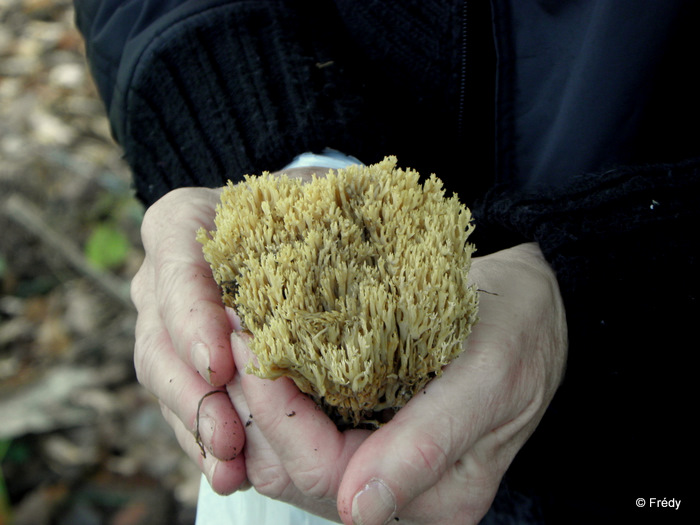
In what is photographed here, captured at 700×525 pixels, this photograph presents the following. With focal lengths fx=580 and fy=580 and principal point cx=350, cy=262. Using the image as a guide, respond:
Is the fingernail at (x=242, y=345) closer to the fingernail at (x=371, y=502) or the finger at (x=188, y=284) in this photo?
the finger at (x=188, y=284)

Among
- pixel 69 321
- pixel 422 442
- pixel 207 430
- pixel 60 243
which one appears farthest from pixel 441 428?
pixel 60 243

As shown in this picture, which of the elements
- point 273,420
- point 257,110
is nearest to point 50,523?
point 273,420

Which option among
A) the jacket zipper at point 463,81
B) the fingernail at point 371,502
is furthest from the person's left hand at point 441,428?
the jacket zipper at point 463,81

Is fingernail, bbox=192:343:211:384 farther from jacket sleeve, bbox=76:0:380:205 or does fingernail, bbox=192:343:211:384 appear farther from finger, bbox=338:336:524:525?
jacket sleeve, bbox=76:0:380:205

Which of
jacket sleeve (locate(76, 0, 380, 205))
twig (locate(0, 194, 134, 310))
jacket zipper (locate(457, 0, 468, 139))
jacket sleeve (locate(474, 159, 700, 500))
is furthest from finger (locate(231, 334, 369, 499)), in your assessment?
twig (locate(0, 194, 134, 310))

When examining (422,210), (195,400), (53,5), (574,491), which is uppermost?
(422,210)

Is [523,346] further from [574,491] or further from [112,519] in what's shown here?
[112,519]
